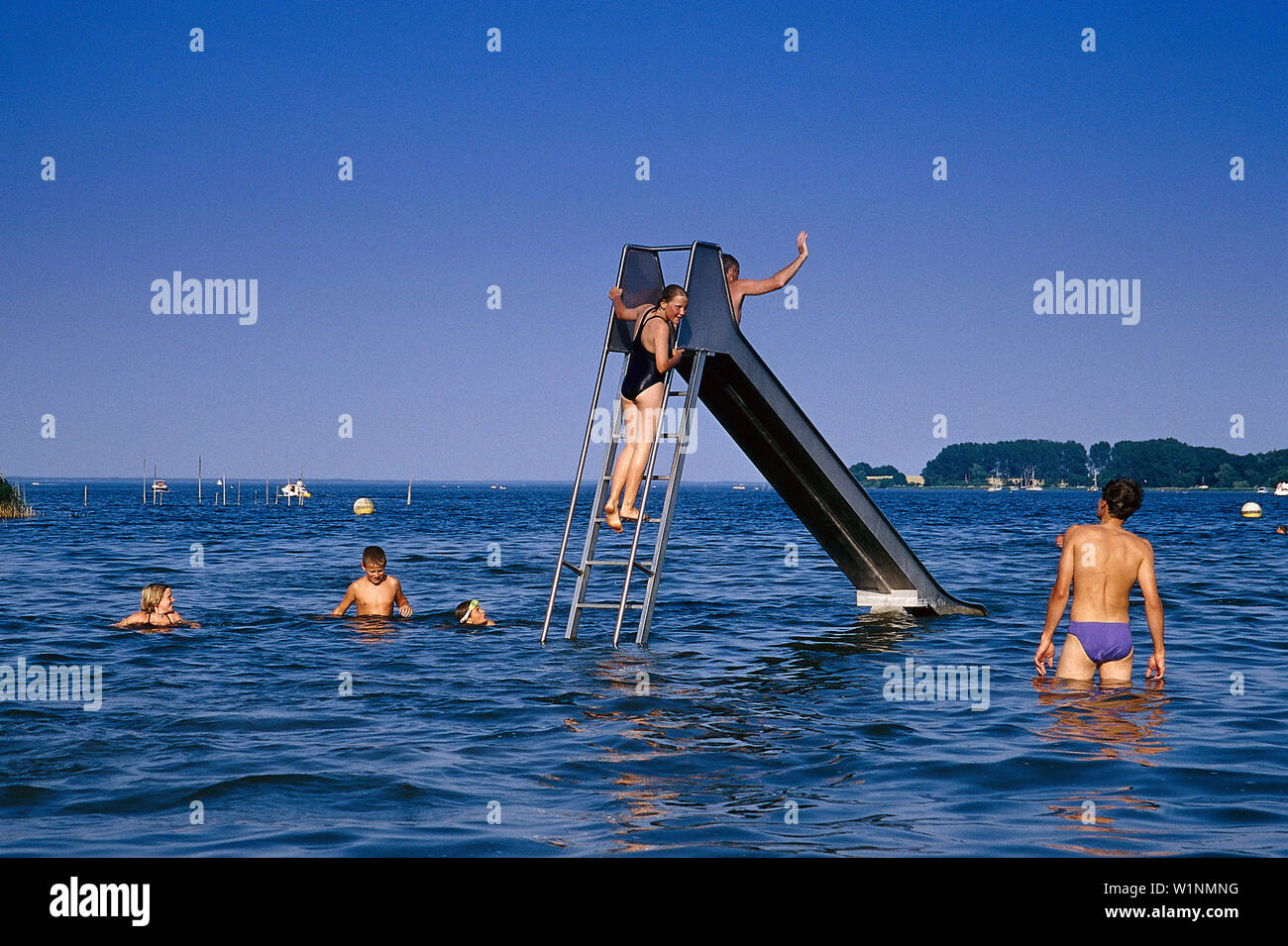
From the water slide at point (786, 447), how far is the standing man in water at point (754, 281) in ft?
0.96

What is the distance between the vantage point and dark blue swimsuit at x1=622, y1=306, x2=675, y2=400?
14.4 meters

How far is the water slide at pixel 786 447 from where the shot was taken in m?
14.7

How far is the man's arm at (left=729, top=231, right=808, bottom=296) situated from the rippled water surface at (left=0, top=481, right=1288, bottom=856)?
4.88 m

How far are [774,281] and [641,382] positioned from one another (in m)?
2.32

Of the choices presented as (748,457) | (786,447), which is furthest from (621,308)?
(748,457)

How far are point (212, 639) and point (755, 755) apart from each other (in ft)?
32.4

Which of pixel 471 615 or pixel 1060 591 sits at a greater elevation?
pixel 1060 591

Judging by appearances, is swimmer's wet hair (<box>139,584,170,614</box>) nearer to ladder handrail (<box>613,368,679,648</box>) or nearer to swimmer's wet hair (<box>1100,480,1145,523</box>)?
ladder handrail (<box>613,368,679,648</box>)

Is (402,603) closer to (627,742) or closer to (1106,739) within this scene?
(627,742)

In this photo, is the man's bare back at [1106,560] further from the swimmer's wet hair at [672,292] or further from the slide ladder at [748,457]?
the swimmer's wet hair at [672,292]

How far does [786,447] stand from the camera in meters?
16.4

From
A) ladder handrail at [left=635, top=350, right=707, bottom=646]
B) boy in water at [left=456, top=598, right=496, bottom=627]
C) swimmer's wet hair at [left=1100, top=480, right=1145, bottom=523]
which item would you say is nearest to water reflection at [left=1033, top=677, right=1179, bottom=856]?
swimmer's wet hair at [left=1100, top=480, right=1145, bottom=523]
